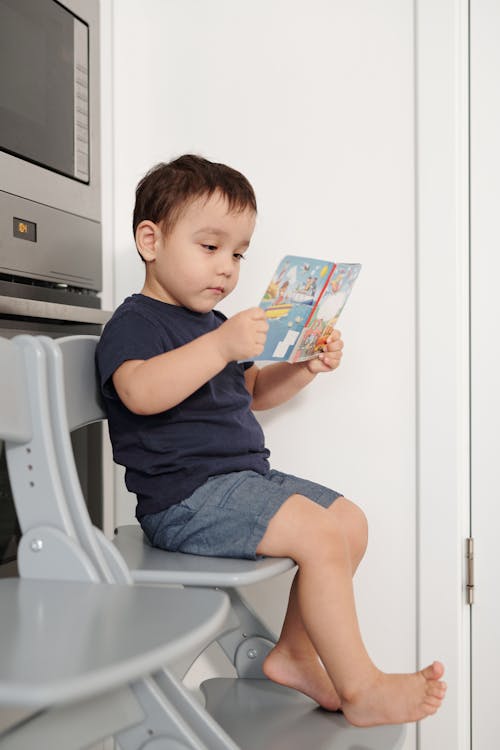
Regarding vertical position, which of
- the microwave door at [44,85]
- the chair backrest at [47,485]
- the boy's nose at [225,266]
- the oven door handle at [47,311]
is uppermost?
the microwave door at [44,85]

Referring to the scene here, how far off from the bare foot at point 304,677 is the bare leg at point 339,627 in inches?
4.0

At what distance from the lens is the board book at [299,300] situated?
118cm

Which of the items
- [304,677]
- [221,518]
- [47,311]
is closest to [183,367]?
[221,518]

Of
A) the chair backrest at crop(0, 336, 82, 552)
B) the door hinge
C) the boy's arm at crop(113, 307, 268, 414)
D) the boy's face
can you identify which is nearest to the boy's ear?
the boy's face

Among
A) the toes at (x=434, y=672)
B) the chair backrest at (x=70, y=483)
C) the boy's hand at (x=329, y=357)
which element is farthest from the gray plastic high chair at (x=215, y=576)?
the boy's hand at (x=329, y=357)

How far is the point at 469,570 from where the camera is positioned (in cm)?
152

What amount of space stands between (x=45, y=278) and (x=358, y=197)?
0.60 meters

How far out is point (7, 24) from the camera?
1.33 metres

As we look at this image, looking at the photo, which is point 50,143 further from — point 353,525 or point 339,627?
point 339,627

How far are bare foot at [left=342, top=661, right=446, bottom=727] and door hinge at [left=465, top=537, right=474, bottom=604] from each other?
0.50 metres

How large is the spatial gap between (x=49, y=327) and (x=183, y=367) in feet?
1.48

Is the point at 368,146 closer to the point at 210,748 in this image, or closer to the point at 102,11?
the point at 102,11

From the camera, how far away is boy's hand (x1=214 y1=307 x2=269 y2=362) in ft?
3.50

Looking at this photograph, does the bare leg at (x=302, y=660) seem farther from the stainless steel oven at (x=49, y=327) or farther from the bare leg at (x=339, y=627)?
the stainless steel oven at (x=49, y=327)
